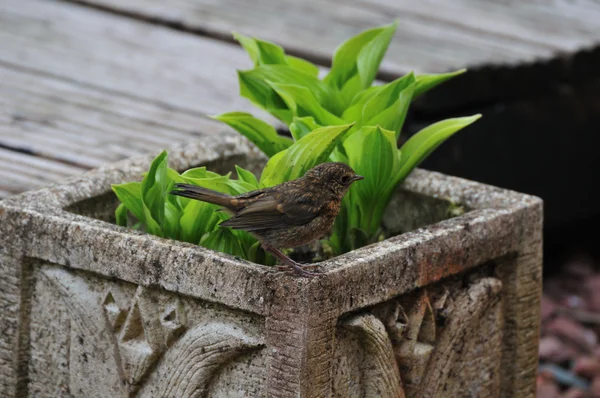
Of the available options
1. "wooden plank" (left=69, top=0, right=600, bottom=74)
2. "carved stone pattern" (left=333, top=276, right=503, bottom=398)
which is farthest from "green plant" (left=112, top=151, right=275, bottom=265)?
"wooden plank" (left=69, top=0, right=600, bottom=74)

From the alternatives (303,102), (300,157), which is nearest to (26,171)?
(303,102)

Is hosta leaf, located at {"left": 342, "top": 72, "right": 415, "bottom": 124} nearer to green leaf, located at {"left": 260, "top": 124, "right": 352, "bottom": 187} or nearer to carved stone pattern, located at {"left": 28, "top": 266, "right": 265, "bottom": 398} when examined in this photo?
green leaf, located at {"left": 260, "top": 124, "right": 352, "bottom": 187}

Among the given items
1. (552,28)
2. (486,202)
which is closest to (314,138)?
(486,202)

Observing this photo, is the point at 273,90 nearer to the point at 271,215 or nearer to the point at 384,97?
the point at 384,97

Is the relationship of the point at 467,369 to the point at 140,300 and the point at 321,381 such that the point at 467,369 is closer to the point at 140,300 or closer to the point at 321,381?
the point at 321,381

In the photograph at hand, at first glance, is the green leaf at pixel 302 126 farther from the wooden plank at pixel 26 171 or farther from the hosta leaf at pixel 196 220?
the wooden plank at pixel 26 171

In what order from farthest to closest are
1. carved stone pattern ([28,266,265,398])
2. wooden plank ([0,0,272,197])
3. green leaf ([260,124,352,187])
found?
wooden plank ([0,0,272,197])
green leaf ([260,124,352,187])
carved stone pattern ([28,266,265,398])
